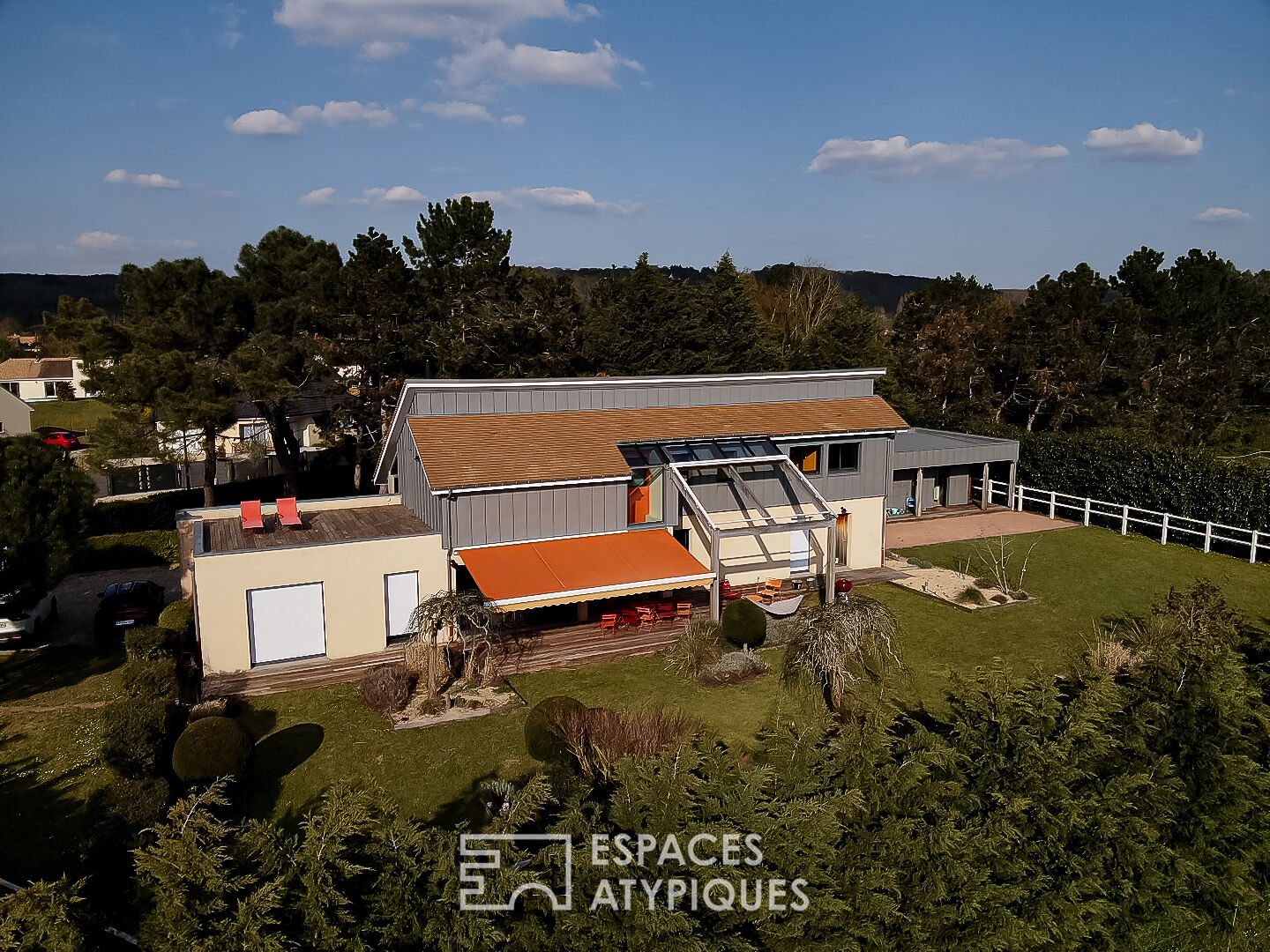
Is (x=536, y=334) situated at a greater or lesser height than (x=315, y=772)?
greater

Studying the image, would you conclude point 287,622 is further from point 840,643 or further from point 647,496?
point 840,643

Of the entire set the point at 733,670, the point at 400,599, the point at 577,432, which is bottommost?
the point at 733,670

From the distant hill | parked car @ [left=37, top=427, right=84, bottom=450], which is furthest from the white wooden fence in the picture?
the distant hill

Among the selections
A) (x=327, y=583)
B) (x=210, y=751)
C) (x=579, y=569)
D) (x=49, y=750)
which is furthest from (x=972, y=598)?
(x=49, y=750)

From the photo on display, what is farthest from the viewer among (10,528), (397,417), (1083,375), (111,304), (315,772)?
(111,304)

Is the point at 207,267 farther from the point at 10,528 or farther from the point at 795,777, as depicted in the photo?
the point at 795,777

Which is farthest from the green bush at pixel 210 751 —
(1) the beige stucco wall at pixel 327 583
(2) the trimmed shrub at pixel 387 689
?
(1) the beige stucco wall at pixel 327 583

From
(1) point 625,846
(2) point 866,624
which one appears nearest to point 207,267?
(2) point 866,624
